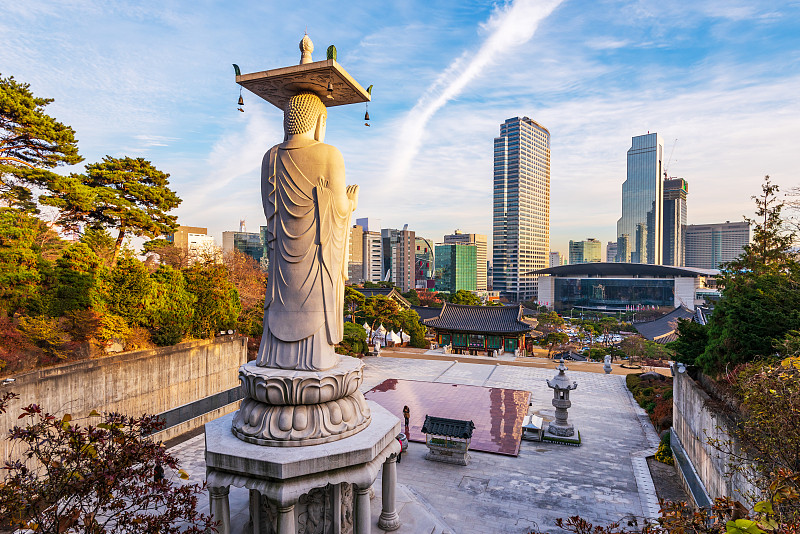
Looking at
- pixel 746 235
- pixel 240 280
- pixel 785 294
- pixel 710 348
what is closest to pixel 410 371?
pixel 240 280

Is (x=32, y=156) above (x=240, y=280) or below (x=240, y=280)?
above

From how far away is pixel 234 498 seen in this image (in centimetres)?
997

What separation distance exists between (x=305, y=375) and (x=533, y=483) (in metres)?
8.44

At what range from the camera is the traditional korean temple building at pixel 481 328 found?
118 ft

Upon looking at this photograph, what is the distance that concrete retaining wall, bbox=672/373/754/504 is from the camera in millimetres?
8375

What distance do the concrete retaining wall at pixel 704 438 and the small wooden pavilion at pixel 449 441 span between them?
6.09 m

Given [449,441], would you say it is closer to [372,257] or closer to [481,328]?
[481,328]

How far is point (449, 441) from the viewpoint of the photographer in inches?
552

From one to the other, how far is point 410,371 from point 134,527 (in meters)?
24.1

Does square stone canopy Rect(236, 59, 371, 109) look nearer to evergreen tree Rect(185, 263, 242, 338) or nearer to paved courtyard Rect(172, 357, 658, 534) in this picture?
paved courtyard Rect(172, 357, 658, 534)

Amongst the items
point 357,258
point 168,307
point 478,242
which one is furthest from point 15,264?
point 478,242

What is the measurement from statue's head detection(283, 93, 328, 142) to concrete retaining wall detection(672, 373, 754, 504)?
934 centimetres

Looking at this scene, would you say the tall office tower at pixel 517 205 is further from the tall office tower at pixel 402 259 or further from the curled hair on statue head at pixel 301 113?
the curled hair on statue head at pixel 301 113

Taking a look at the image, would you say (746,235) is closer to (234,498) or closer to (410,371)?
(410,371)
